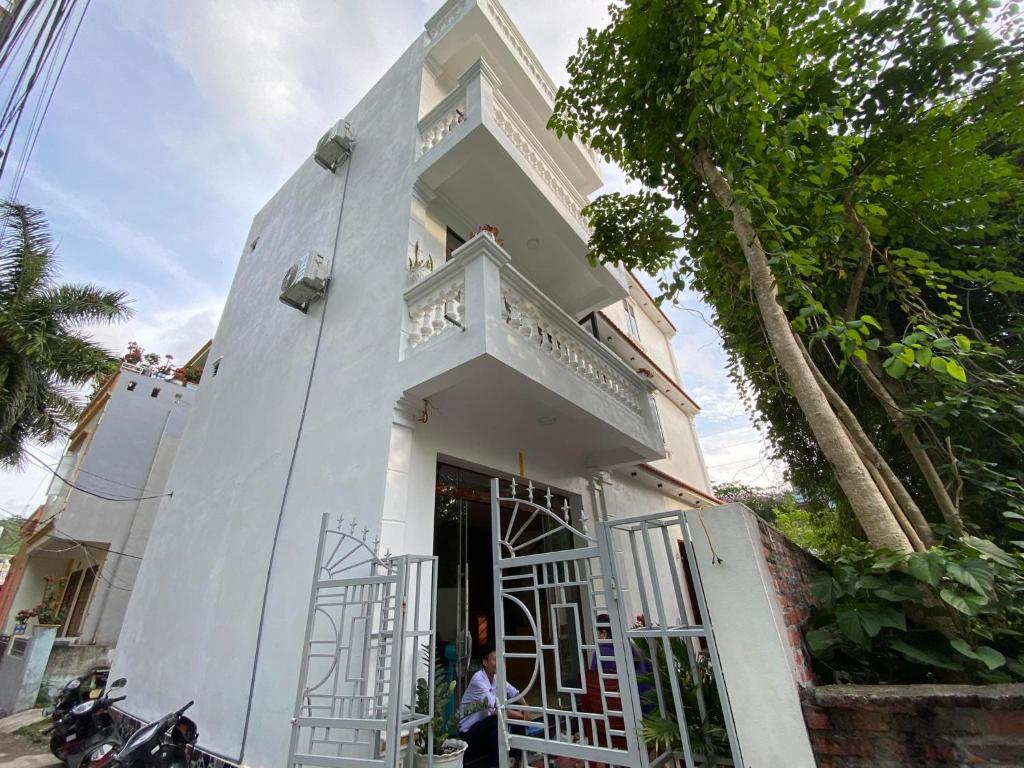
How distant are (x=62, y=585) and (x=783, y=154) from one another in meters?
18.4

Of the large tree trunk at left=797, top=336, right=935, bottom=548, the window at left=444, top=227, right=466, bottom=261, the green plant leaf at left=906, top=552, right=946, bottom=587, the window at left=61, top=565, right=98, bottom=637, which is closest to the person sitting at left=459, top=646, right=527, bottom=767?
the green plant leaf at left=906, top=552, right=946, bottom=587

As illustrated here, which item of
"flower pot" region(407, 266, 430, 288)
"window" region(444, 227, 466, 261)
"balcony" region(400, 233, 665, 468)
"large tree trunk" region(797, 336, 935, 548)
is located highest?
"window" region(444, 227, 466, 261)

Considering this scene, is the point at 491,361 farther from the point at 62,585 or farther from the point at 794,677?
the point at 62,585

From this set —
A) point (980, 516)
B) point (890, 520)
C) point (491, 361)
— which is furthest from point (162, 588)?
point (980, 516)

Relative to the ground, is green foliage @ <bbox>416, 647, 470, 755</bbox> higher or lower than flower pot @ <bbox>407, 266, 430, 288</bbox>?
lower

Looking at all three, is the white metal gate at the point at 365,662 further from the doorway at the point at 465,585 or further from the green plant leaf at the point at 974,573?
the green plant leaf at the point at 974,573

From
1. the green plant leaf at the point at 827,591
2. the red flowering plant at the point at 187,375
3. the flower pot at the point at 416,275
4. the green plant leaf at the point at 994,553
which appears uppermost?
the red flowering plant at the point at 187,375

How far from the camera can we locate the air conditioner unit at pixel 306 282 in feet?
19.4

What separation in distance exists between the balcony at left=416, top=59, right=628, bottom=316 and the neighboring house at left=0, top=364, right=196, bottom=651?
29.0 feet

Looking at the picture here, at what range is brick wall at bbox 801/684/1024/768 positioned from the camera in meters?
1.56

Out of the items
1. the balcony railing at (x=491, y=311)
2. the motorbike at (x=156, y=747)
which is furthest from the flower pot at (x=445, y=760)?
the balcony railing at (x=491, y=311)

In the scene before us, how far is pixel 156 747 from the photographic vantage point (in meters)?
4.02

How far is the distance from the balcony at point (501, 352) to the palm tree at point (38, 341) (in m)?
10.7

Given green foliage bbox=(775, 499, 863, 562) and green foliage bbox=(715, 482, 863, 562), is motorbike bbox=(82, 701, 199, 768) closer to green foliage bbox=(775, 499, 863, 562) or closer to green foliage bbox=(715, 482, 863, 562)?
green foliage bbox=(715, 482, 863, 562)
